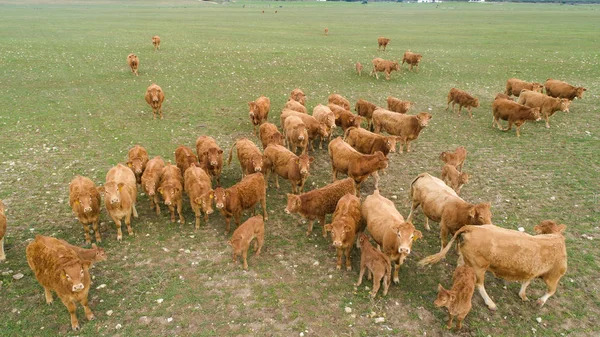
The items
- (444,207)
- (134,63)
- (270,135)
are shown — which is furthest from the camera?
(134,63)

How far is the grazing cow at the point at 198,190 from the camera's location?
10.2 meters

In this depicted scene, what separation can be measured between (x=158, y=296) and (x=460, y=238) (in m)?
6.70

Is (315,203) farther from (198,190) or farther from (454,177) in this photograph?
(454,177)

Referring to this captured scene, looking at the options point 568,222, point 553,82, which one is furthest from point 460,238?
point 553,82

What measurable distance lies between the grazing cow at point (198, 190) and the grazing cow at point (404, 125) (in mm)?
8189

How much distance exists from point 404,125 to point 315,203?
7.37 meters

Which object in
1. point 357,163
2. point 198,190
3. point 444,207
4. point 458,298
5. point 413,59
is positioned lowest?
point 458,298

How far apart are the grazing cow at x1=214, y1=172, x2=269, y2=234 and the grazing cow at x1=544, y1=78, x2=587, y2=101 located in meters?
19.0

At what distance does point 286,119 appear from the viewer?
1591 cm

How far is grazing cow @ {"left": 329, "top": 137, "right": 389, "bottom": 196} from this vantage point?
11.9m

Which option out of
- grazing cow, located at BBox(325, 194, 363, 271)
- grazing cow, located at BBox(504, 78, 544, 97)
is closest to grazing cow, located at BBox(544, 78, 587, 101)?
grazing cow, located at BBox(504, 78, 544, 97)

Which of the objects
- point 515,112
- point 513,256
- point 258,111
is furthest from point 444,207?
point 515,112

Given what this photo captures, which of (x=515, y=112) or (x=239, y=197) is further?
(x=515, y=112)

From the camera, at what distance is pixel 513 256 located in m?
7.68
